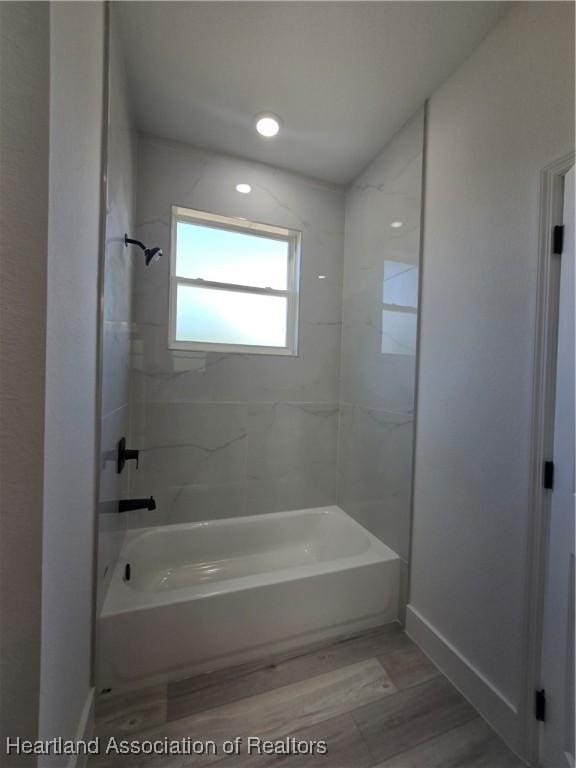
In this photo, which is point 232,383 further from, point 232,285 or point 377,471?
point 377,471

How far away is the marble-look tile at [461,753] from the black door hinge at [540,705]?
183 millimetres

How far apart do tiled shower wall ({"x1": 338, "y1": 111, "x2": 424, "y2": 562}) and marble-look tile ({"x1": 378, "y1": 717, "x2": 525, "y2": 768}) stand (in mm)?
639

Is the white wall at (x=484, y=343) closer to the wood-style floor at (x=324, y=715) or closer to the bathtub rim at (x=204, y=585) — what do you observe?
the wood-style floor at (x=324, y=715)

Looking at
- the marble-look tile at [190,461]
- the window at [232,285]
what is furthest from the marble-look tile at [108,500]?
the window at [232,285]

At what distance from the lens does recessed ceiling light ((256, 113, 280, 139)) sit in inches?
67.4

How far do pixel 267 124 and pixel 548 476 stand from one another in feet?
7.19

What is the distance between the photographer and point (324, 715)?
3.87 feet

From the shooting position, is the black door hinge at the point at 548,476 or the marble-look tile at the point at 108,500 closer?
the black door hinge at the point at 548,476

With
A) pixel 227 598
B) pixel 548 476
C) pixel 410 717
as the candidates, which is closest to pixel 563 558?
pixel 548 476

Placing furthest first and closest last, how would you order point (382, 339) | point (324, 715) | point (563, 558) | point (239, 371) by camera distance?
point (239, 371) → point (382, 339) → point (324, 715) → point (563, 558)

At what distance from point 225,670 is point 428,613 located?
1.00m

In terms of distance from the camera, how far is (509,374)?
115cm

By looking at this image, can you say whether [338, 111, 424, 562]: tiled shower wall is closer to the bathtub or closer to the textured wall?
the bathtub

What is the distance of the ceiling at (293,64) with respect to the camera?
122cm
